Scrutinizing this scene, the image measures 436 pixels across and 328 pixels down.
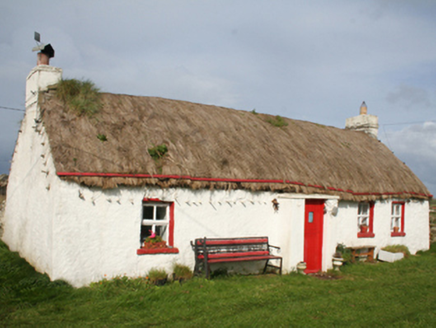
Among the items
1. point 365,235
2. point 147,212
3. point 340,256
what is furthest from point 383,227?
point 147,212

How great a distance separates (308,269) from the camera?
11.2m

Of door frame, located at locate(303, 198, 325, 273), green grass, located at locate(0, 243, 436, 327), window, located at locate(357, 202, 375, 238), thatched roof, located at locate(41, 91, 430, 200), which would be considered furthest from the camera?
window, located at locate(357, 202, 375, 238)

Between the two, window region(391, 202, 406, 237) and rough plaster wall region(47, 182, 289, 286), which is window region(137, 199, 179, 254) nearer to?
rough plaster wall region(47, 182, 289, 286)

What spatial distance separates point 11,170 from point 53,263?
19.1ft

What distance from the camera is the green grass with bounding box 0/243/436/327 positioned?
6.41m

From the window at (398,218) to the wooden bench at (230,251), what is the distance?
6617 mm

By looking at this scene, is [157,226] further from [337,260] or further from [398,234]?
[398,234]

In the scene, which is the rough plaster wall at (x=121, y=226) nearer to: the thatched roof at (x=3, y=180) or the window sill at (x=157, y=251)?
the window sill at (x=157, y=251)

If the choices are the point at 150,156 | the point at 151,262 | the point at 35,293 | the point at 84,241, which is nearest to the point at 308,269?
the point at 151,262

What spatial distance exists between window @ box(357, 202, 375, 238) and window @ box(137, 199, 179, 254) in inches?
291

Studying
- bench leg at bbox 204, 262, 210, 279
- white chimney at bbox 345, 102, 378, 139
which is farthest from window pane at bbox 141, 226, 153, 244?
white chimney at bbox 345, 102, 378, 139

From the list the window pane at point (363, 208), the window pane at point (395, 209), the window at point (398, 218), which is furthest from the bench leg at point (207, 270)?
the window pane at point (395, 209)

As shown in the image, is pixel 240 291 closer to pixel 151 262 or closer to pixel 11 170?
pixel 151 262

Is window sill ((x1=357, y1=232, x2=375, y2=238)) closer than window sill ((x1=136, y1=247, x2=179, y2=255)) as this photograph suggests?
No
